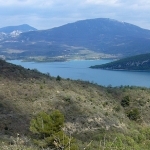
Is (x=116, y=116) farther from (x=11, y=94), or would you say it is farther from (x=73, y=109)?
(x=11, y=94)

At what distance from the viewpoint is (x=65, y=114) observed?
2481cm

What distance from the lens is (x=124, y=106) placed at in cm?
3678

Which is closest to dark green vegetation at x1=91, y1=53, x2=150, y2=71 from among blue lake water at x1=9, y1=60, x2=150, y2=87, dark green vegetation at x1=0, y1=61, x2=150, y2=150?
blue lake water at x1=9, y1=60, x2=150, y2=87

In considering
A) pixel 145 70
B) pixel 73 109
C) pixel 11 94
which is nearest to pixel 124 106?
pixel 73 109

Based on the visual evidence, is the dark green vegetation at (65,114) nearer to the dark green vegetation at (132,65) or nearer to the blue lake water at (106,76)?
the blue lake water at (106,76)

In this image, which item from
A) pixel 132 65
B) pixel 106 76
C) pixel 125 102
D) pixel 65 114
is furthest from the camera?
pixel 132 65

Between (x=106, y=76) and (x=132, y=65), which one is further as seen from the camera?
(x=132, y=65)

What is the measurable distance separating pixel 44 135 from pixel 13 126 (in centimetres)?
358

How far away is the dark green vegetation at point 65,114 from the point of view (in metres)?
17.6

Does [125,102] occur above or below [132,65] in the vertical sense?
below

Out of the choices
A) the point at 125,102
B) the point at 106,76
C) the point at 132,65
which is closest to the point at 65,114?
the point at 125,102

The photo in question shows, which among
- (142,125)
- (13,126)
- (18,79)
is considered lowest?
(142,125)

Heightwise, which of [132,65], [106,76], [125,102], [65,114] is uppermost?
[132,65]

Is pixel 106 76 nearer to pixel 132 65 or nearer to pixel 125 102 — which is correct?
pixel 132 65
